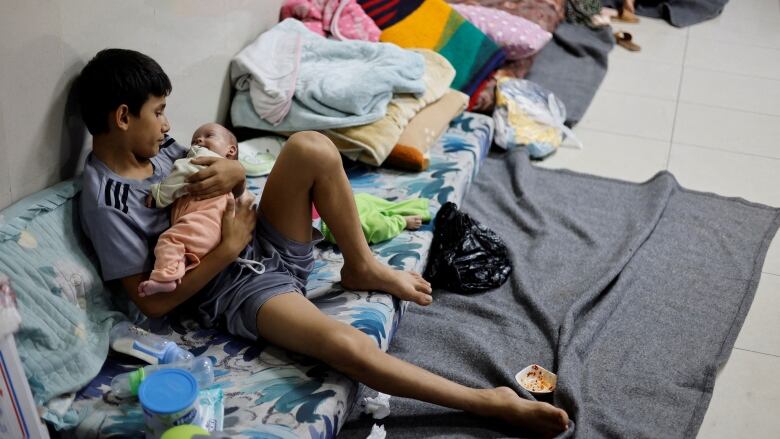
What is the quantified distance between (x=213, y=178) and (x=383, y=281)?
465mm

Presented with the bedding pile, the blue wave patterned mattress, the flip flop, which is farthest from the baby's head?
the flip flop

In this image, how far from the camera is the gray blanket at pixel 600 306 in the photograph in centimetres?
179

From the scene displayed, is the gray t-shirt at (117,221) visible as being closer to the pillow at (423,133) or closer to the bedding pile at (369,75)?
the bedding pile at (369,75)

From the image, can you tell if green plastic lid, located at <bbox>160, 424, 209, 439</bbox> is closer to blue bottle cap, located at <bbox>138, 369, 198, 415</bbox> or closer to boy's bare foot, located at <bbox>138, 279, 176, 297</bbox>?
blue bottle cap, located at <bbox>138, 369, 198, 415</bbox>

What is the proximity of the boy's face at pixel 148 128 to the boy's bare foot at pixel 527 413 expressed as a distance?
2.81ft

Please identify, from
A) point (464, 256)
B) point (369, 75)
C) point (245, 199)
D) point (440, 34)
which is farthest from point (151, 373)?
point (440, 34)

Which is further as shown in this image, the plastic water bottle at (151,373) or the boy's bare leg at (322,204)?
the boy's bare leg at (322,204)

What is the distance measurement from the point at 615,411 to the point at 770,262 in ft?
2.95

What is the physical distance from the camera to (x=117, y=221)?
1590mm

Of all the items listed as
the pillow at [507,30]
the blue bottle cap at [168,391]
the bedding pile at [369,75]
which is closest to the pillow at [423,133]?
the bedding pile at [369,75]

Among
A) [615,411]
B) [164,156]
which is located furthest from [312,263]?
[615,411]

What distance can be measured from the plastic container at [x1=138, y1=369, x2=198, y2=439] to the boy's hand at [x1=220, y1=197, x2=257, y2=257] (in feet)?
1.03

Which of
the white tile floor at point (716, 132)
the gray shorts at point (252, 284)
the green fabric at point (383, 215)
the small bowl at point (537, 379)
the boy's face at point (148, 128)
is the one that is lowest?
the white tile floor at point (716, 132)

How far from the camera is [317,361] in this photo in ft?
5.49
